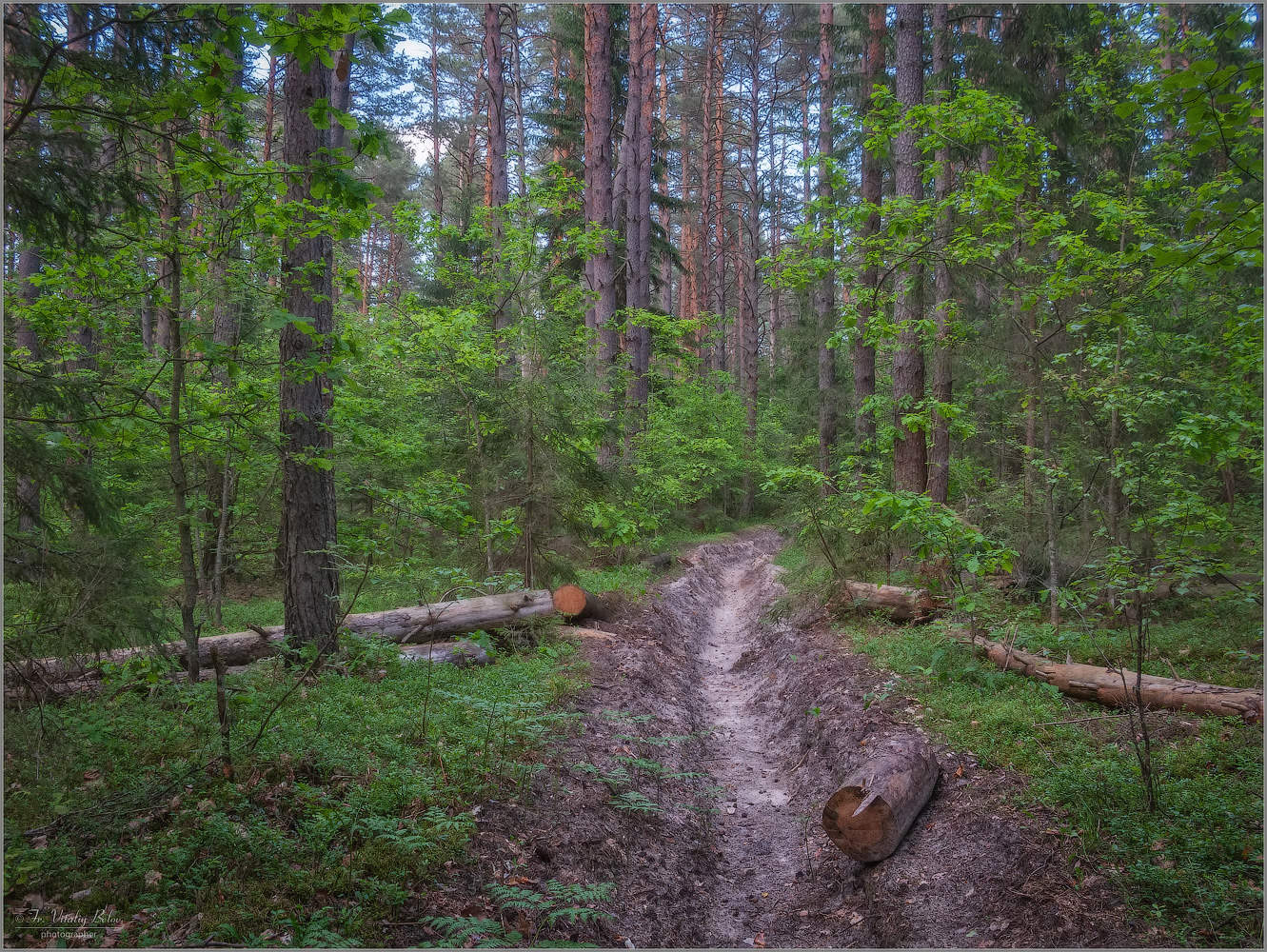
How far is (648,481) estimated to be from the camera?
14312 mm

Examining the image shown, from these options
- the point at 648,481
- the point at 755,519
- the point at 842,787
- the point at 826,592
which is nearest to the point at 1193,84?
the point at 842,787

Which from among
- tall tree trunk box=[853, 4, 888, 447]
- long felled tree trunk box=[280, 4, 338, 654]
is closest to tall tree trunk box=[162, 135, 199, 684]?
long felled tree trunk box=[280, 4, 338, 654]

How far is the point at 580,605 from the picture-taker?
32.0ft

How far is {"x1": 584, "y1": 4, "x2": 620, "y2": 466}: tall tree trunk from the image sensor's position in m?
14.0

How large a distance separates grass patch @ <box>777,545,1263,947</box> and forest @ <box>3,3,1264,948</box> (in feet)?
0.12

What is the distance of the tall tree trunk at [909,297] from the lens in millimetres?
10250

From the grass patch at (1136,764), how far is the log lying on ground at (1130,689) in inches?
5.2

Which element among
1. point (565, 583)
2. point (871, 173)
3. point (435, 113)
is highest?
point (435, 113)

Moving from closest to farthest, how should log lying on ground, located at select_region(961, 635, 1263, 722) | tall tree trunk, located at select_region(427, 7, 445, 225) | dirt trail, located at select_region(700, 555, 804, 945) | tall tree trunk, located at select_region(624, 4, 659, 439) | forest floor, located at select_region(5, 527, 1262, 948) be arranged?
forest floor, located at select_region(5, 527, 1262, 948), dirt trail, located at select_region(700, 555, 804, 945), log lying on ground, located at select_region(961, 635, 1263, 722), tall tree trunk, located at select_region(624, 4, 659, 439), tall tree trunk, located at select_region(427, 7, 445, 225)

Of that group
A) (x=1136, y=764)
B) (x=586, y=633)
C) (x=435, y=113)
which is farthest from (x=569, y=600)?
(x=435, y=113)

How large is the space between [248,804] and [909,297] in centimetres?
1022

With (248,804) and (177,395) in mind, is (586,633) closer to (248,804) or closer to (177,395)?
(248,804)

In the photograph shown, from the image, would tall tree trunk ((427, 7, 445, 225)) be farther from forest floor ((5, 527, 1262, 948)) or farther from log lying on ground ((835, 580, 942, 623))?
forest floor ((5, 527, 1262, 948))

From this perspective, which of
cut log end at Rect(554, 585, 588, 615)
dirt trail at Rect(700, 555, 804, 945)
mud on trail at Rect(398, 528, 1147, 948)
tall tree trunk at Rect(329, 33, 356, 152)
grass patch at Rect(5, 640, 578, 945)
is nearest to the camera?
grass patch at Rect(5, 640, 578, 945)
